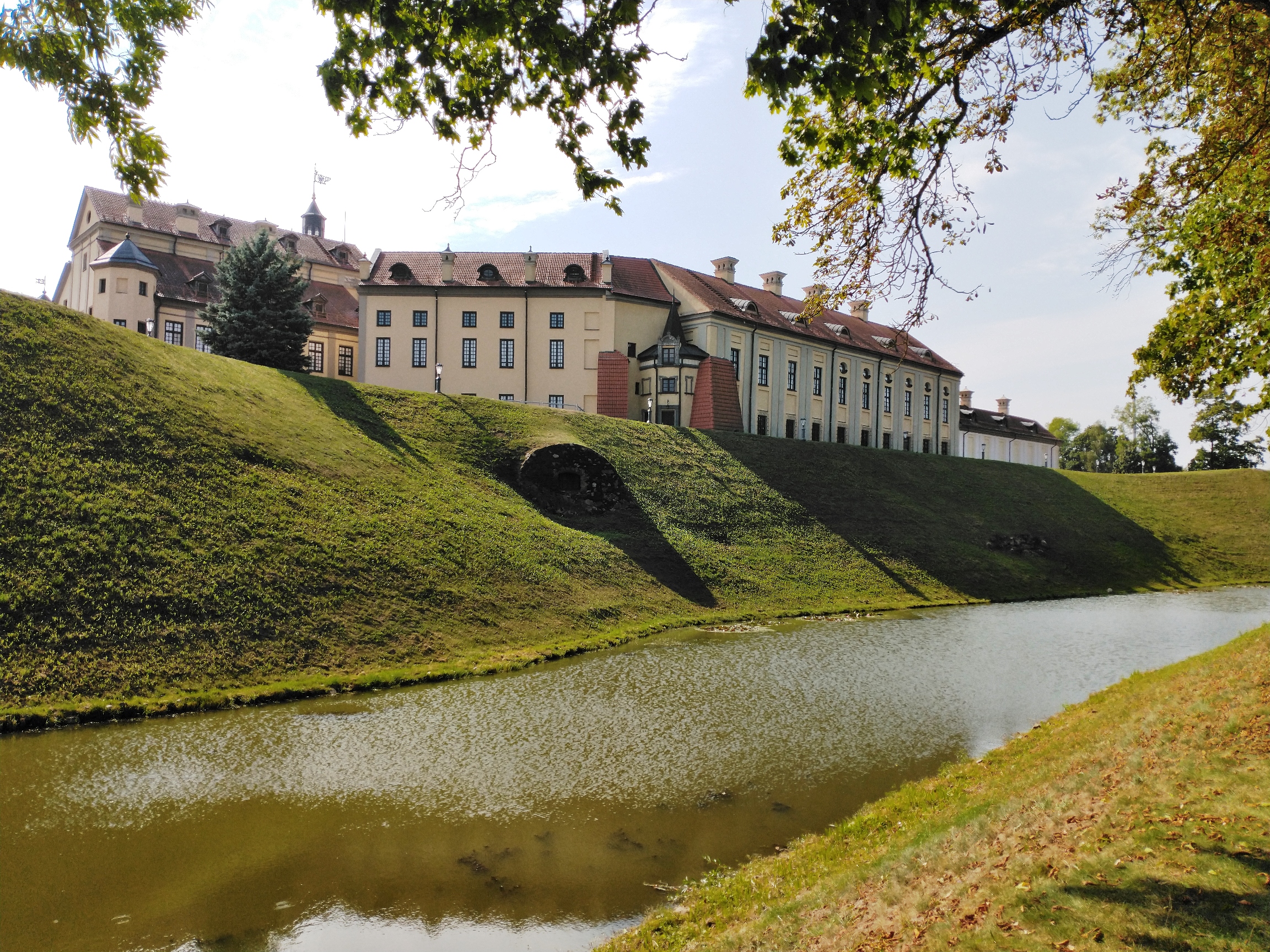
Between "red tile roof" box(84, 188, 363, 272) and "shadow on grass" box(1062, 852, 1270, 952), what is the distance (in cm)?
6281

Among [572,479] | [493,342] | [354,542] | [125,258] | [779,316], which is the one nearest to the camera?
[354,542]

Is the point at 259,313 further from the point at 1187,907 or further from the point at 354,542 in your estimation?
→ the point at 1187,907

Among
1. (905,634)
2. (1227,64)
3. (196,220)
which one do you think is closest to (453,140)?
(1227,64)

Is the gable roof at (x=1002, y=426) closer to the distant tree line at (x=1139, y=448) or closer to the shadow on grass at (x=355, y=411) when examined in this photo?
the distant tree line at (x=1139, y=448)

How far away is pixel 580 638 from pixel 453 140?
643 inches

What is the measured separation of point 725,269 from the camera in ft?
204

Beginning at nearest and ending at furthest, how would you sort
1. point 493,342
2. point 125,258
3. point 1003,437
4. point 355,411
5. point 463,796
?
point 463,796 → point 355,411 → point 493,342 → point 125,258 → point 1003,437

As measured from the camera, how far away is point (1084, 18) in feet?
25.2

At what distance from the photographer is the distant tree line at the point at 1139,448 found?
78.1 m

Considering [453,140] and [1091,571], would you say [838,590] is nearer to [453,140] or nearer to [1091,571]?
[1091,571]

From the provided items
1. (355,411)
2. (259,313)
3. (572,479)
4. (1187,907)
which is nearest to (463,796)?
(1187,907)

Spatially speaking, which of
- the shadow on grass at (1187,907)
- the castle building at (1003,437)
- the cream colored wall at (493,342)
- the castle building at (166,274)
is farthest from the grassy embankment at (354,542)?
the castle building at (1003,437)

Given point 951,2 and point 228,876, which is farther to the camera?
point 228,876

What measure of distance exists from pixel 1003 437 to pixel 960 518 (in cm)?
4234
